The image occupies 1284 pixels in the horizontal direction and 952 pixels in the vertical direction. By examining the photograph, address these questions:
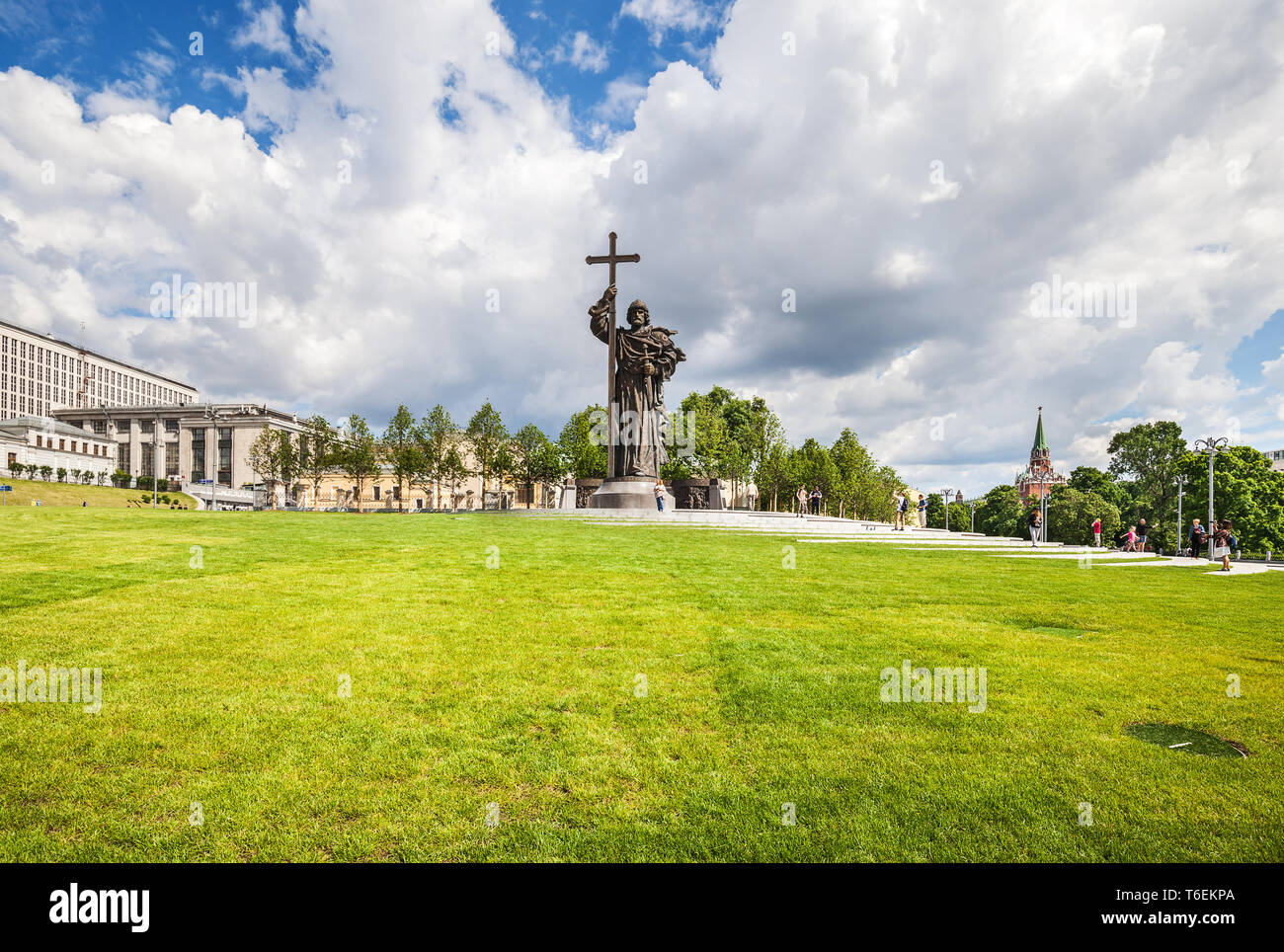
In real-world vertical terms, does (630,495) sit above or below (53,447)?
below

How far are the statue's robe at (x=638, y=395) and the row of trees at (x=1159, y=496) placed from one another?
4529 cm

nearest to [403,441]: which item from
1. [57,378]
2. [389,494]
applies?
[389,494]

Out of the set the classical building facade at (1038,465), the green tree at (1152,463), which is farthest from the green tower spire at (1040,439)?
the green tree at (1152,463)

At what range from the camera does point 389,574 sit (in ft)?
38.9

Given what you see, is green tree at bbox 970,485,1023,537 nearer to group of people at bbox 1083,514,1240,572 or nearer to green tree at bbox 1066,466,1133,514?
green tree at bbox 1066,466,1133,514

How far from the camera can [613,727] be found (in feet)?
16.9

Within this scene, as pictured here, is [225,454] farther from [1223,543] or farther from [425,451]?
[1223,543]

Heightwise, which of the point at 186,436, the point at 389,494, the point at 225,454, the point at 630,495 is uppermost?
the point at 186,436

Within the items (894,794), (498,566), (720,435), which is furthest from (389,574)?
(720,435)

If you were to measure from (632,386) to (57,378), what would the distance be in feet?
503

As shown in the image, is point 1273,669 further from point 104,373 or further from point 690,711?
point 104,373

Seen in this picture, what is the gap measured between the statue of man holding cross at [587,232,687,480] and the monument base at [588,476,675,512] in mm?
651

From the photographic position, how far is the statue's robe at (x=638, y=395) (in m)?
37.4

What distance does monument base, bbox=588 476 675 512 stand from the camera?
36.1 meters
